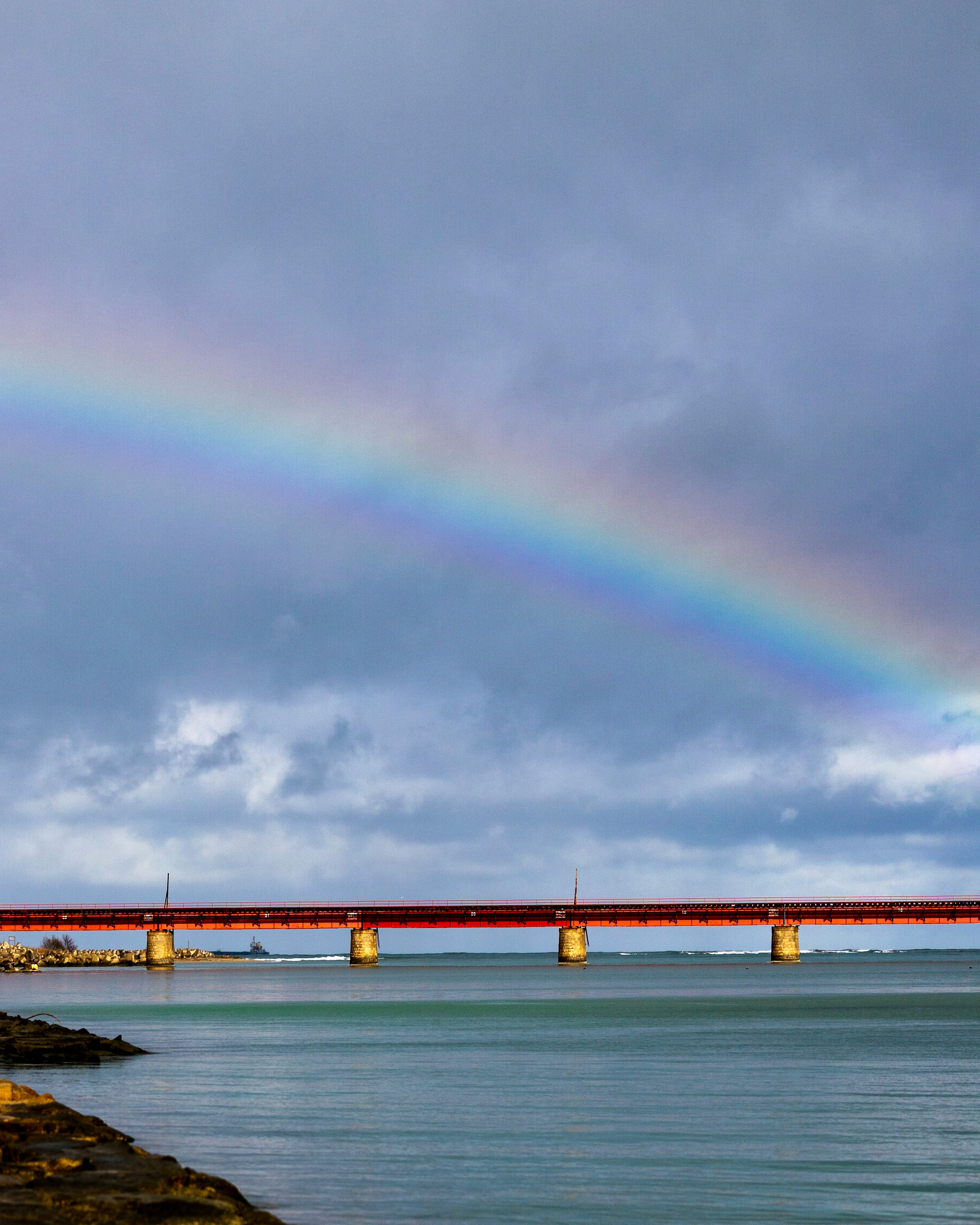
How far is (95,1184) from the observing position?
66.9 feet

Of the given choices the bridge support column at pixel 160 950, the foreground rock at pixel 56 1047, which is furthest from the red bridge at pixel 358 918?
the foreground rock at pixel 56 1047

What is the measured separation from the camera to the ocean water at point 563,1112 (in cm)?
2336

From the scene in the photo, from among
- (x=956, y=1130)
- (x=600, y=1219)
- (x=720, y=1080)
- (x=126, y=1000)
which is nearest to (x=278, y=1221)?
(x=600, y=1219)

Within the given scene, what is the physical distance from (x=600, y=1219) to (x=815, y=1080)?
77.4 ft

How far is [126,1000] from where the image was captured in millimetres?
109562

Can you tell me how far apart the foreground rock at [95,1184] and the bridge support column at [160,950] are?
16887 centimetres

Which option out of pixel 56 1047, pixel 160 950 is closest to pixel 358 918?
pixel 160 950

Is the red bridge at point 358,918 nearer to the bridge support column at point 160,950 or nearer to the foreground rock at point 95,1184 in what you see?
the bridge support column at point 160,950

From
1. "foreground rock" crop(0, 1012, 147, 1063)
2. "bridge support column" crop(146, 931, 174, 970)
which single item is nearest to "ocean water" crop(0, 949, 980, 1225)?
"foreground rock" crop(0, 1012, 147, 1063)

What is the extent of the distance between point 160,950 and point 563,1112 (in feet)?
545

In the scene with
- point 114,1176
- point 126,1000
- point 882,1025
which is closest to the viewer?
point 114,1176

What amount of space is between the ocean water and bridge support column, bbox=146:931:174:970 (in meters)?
108

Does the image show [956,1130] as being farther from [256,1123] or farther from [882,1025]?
[882,1025]

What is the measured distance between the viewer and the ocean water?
2336 cm
